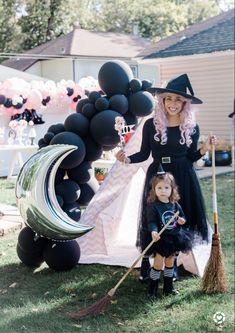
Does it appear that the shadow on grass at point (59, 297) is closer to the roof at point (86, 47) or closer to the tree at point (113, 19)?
the roof at point (86, 47)

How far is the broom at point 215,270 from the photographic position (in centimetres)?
446

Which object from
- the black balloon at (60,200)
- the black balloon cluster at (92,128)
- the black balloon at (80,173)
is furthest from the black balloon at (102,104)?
the black balloon at (60,200)

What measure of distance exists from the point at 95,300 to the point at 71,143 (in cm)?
146

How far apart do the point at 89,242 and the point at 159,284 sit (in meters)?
0.93

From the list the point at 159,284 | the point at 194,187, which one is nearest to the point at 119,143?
the point at 194,187

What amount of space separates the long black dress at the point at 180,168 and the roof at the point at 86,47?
18268 millimetres

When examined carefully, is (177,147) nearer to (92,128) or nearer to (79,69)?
(92,128)

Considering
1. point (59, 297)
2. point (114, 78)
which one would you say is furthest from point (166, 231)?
point (114, 78)

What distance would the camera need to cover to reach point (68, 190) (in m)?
5.13

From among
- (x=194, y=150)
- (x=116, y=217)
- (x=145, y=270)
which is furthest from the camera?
(x=116, y=217)

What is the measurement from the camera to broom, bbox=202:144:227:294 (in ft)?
14.6

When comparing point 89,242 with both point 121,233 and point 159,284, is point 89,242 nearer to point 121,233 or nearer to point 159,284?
point 121,233

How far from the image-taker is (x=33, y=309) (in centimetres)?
427

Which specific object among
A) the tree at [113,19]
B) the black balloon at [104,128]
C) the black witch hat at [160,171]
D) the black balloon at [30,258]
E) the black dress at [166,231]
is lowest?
the black balloon at [30,258]
